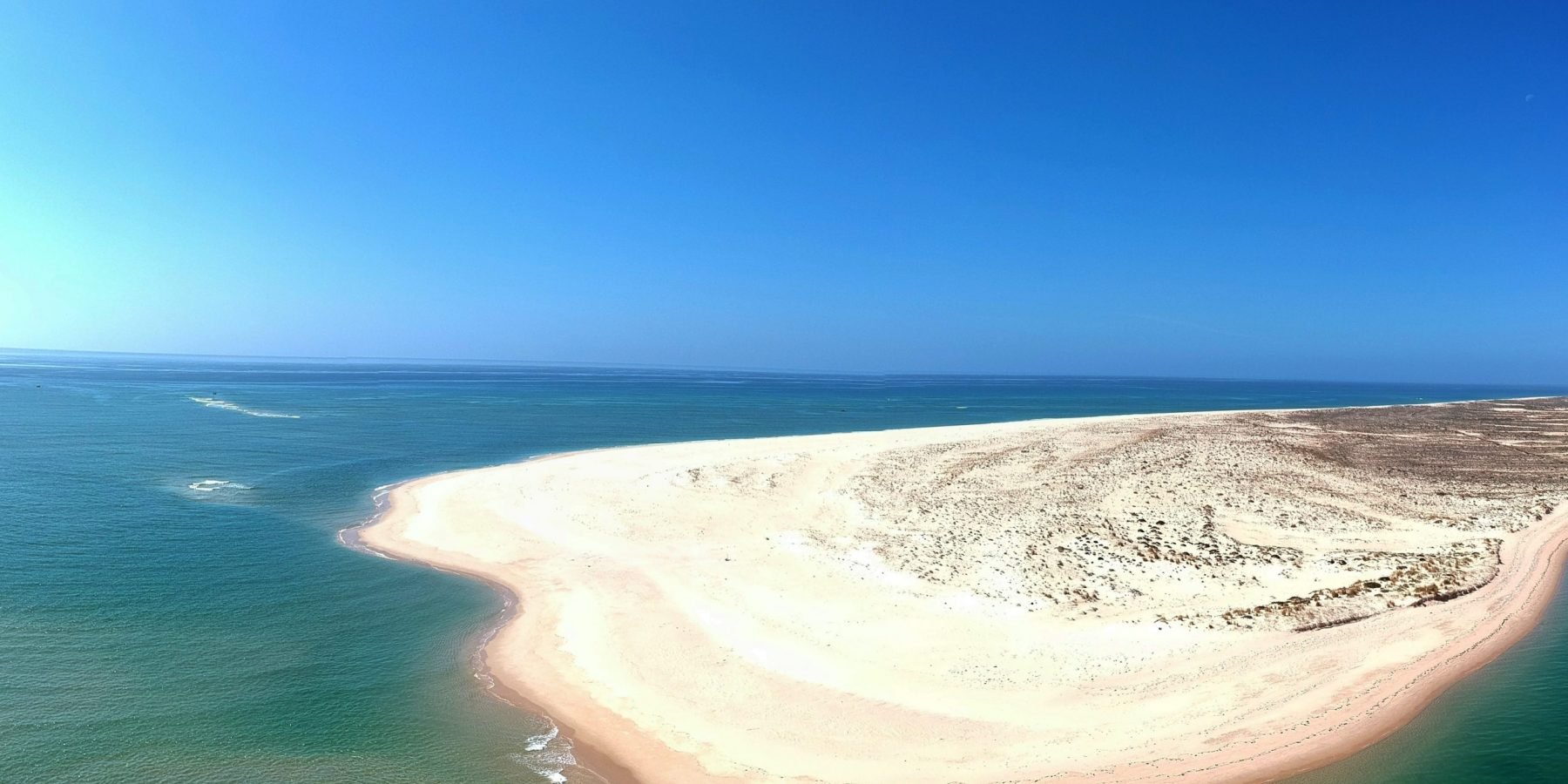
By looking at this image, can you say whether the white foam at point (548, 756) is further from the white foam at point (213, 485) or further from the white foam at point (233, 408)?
the white foam at point (233, 408)

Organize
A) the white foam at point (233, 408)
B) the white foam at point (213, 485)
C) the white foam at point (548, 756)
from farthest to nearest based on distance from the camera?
1. the white foam at point (233, 408)
2. the white foam at point (213, 485)
3. the white foam at point (548, 756)

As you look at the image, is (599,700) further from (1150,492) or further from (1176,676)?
(1150,492)

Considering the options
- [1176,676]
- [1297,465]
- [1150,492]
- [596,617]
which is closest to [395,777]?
[596,617]

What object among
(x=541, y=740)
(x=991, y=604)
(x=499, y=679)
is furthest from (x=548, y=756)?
(x=991, y=604)

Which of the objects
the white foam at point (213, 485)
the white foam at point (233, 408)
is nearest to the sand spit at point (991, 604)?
the white foam at point (213, 485)

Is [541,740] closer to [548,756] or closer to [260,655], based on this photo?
[548,756]
